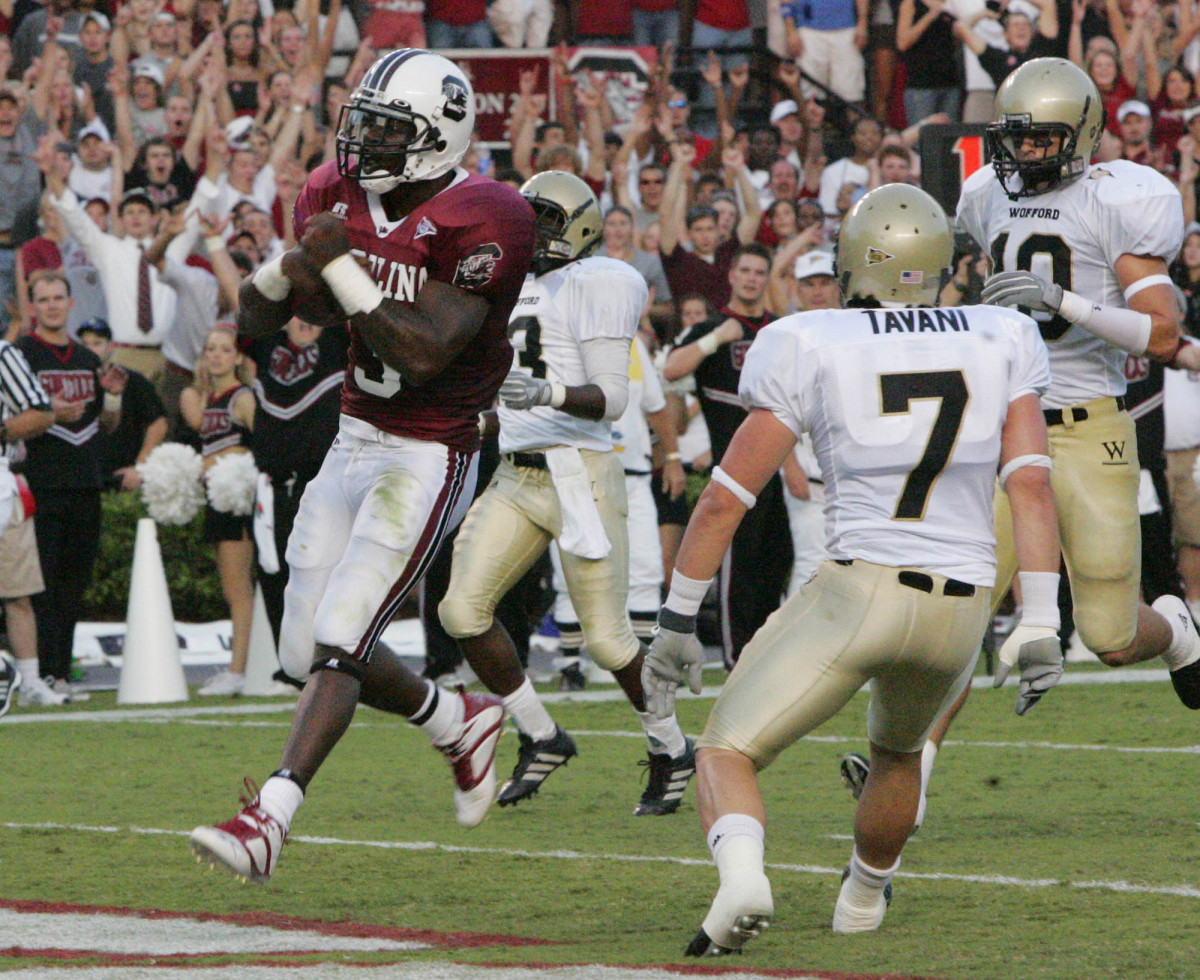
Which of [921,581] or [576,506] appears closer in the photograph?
[921,581]

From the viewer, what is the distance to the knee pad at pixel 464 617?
642 cm

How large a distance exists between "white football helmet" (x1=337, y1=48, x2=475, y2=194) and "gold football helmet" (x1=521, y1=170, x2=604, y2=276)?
67.9 inches

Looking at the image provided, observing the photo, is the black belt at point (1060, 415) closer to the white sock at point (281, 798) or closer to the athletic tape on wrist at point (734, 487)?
the athletic tape on wrist at point (734, 487)

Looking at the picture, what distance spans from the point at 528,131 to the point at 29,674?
5687 millimetres

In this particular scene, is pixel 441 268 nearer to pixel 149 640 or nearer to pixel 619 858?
pixel 619 858

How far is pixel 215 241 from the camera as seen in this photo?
1127 cm

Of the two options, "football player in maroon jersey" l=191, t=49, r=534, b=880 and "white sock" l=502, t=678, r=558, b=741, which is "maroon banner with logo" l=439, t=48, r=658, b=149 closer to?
"white sock" l=502, t=678, r=558, b=741

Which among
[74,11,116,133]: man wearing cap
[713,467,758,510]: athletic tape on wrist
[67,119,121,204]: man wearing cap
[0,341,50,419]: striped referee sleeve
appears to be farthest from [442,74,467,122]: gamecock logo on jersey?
[74,11,116,133]: man wearing cap

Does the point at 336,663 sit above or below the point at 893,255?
below

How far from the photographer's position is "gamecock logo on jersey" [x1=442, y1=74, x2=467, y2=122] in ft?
16.4

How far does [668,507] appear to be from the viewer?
10.7m

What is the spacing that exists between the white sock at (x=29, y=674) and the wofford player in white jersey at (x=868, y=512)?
19.8 feet

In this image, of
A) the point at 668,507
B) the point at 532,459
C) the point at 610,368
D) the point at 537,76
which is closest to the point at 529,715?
the point at 532,459

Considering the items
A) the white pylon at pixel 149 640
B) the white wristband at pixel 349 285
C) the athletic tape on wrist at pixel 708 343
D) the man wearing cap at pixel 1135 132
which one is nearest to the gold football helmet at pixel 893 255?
the white wristband at pixel 349 285
